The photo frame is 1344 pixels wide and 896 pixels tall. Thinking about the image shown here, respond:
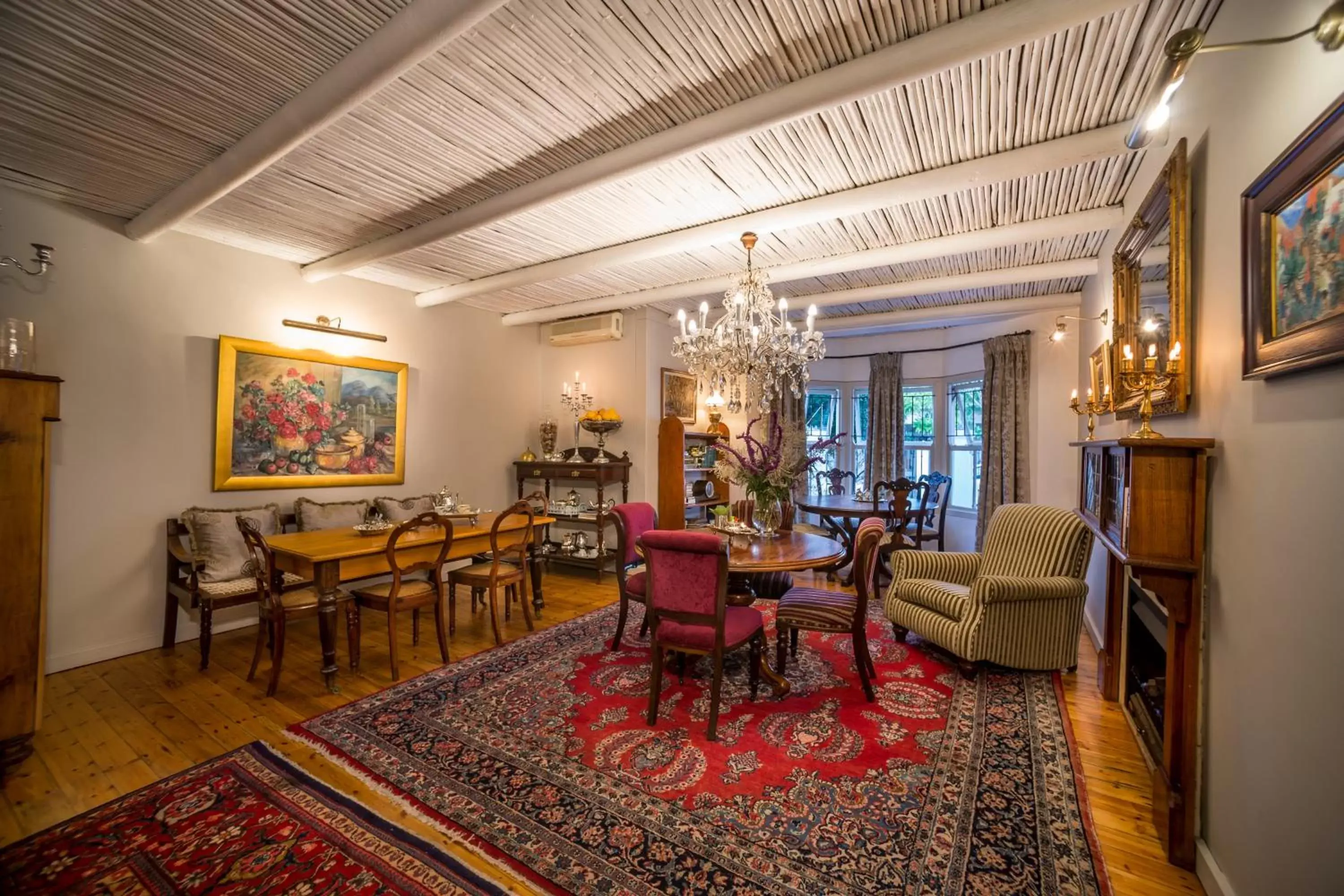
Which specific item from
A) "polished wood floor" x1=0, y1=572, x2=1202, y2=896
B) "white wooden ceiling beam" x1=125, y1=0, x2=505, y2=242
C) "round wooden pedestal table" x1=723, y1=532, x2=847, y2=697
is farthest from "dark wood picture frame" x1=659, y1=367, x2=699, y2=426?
"white wooden ceiling beam" x1=125, y1=0, x2=505, y2=242

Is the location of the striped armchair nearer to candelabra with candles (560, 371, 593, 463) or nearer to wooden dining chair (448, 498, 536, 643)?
wooden dining chair (448, 498, 536, 643)

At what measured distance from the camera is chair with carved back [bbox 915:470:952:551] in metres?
5.26

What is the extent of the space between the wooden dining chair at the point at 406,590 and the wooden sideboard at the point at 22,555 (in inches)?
49.5

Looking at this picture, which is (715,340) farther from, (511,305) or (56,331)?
(56,331)

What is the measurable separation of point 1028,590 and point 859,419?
14.7 ft

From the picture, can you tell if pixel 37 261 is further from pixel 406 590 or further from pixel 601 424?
pixel 601 424

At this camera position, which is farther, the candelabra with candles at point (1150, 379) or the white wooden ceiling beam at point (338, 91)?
the candelabra with candles at point (1150, 379)

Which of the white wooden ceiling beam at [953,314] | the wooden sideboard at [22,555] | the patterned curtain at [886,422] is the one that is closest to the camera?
the wooden sideboard at [22,555]

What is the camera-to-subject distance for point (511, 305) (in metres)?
5.49

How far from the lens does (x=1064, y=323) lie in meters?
4.62

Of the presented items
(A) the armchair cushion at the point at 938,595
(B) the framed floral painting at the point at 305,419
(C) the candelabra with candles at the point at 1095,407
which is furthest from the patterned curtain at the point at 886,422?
(B) the framed floral painting at the point at 305,419

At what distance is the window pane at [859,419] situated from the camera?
23.5 ft

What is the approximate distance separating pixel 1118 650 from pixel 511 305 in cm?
560

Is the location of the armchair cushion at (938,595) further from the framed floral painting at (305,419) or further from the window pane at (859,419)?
the framed floral painting at (305,419)
